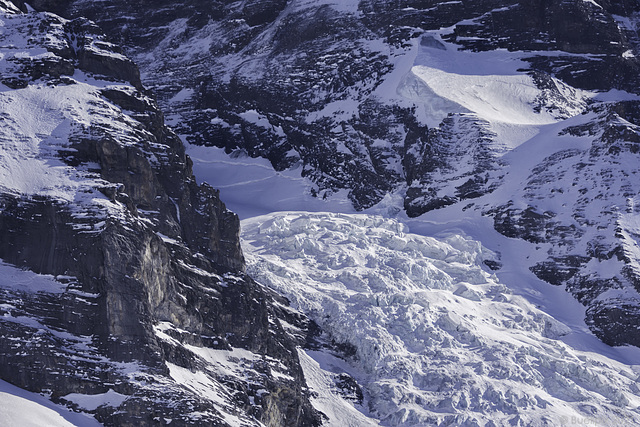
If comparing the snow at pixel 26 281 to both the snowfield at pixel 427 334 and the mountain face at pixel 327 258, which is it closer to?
the mountain face at pixel 327 258

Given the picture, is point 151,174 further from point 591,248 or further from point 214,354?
point 591,248

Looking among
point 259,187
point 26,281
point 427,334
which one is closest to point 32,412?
point 26,281

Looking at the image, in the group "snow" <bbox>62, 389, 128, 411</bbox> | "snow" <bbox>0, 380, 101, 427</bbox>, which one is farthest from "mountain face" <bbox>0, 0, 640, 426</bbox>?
"snow" <bbox>0, 380, 101, 427</bbox>

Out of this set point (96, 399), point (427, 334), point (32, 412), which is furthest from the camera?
point (427, 334)

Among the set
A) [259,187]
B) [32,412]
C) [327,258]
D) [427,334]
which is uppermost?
[32,412]

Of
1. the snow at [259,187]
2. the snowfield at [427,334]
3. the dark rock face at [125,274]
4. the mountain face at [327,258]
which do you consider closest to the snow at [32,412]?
the dark rock face at [125,274]

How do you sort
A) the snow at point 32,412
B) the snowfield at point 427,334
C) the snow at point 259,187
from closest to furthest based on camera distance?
the snow at point 32,412 → the snowfield at point 427,334 → the snow at point 259,187

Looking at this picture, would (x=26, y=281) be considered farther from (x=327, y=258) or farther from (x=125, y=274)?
(x=327, y=258)

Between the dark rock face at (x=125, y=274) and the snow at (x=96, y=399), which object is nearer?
the snow at (x=96, y=399)
